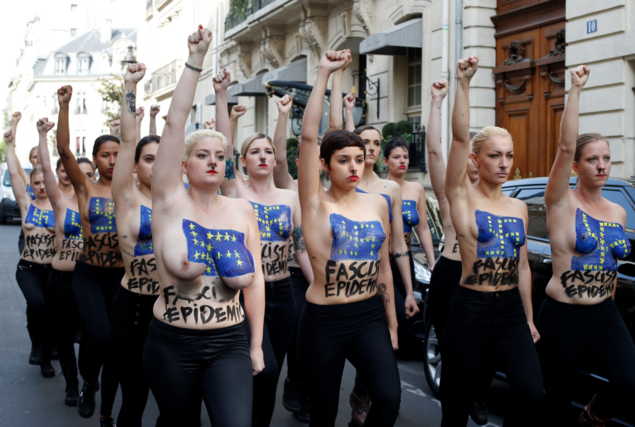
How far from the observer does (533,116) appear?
13.2 meters

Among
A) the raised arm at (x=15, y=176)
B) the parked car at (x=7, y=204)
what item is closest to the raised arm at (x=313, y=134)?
the raised arm at (x=15, y=176)

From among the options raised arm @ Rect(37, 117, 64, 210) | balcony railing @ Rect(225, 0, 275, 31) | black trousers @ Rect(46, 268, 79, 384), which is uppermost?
balcony railing @ Rect(225, 0, 275, 31)

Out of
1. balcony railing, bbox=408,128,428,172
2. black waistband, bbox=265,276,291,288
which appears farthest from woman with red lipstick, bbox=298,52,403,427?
balcony railing, bbox=408,128,428,172

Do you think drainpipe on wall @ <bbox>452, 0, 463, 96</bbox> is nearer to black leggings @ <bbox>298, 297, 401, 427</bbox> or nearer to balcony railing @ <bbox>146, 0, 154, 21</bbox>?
black leggings @ <bbox>298, 297, 401, 427</bbox>

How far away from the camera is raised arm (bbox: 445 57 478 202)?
402 cm

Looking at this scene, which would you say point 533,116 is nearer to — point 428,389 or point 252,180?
point 428,389

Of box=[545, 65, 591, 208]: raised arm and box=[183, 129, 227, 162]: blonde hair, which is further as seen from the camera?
box=[545, 65, 591, 208]: raised arm

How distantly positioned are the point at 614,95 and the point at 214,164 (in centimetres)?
893

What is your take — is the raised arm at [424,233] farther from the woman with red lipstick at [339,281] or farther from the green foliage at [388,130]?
the green foliage at [388,130]

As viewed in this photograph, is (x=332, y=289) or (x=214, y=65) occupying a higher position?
(x=214, y=65)

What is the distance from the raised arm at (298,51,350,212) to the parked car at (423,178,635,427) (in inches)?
75.3

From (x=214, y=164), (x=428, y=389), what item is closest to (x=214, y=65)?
(x=428, y=389)

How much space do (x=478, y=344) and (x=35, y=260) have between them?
16.0ft

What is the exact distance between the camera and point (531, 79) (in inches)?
523
